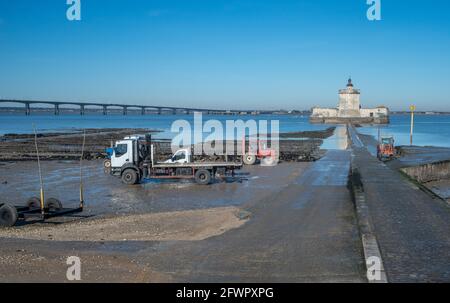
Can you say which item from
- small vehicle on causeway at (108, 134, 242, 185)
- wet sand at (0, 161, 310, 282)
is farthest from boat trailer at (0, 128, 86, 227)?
small vehicle on causeway at (108, 134, 242, 185)

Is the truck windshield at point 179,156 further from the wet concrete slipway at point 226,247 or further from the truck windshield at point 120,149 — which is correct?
the wet concrete slipway at point 226,247

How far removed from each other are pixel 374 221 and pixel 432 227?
4.93 feet

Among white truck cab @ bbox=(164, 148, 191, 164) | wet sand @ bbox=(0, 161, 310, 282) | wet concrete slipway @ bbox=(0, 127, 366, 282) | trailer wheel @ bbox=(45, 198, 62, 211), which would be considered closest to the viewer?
wet concrete slipway @ bbox=(0, 127, 366, 282)

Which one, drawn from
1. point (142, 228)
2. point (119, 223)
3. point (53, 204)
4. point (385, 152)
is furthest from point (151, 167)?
point (385, 152)

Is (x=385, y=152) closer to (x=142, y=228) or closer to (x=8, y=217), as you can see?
(x=142, y=228)

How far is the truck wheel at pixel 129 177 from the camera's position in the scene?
24.3 m

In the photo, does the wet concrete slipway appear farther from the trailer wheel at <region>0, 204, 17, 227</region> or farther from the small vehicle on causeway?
the small vehicle on causeway

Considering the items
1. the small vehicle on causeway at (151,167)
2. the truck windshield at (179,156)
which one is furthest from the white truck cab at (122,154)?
the truck windshield at (179,156)

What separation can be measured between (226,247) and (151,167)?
44.7 feet

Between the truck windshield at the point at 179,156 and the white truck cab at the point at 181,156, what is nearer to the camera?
the white truck cab at the point at 181,156

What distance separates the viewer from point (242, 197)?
20703mm

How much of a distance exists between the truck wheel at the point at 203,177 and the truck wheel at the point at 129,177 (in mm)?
3014

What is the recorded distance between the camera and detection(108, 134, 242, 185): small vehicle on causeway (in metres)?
24.4

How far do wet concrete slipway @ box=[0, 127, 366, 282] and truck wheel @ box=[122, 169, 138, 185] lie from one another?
1.89 meters
